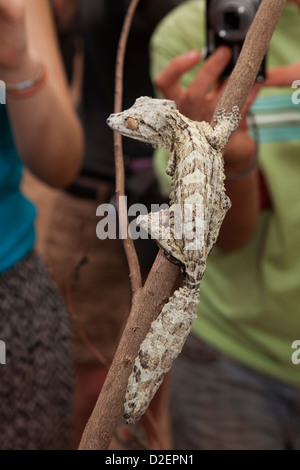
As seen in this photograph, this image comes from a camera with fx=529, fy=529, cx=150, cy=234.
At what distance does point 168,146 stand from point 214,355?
2.24 ft

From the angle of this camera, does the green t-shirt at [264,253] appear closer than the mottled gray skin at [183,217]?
No

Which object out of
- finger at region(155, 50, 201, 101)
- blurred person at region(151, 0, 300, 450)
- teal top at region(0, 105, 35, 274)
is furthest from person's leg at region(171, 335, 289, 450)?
finger at region(155, 50, 201, 101)

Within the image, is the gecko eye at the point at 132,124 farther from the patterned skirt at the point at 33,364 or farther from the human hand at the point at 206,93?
the patterned skirt at the point at 33,364

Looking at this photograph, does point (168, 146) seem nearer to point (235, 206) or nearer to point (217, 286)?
point (235, 206)

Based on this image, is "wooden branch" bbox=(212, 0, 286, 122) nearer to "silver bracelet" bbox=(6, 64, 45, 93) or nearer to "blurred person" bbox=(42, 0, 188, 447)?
"blurred person" bbox=(42, 0, 188, 447)

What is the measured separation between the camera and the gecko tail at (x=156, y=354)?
1.08 feet

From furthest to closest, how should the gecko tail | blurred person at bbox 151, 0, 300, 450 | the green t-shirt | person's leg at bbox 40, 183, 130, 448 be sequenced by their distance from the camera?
the green t-shirt
blurred person at bbox 151, 0, 300, 450
person's leg at bbox 40, 183, 130, 448
the gecko tail

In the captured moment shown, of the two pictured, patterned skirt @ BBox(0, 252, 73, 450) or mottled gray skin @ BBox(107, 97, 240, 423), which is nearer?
mottled gray skin @ BBox(107, 97, 240, 423)

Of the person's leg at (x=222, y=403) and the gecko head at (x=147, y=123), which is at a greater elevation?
the gecko head at (x=147, y=123)

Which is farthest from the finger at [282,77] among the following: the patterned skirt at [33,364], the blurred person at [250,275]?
the patterned skirt at [33,364]

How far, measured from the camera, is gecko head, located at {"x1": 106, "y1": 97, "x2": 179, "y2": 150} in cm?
39

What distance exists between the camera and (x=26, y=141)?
80cm

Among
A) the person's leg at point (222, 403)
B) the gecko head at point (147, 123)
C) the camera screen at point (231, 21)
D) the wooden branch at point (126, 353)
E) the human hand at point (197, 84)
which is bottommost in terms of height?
the person's leg at point (222, 403)

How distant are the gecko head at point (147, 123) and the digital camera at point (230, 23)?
24 cm
